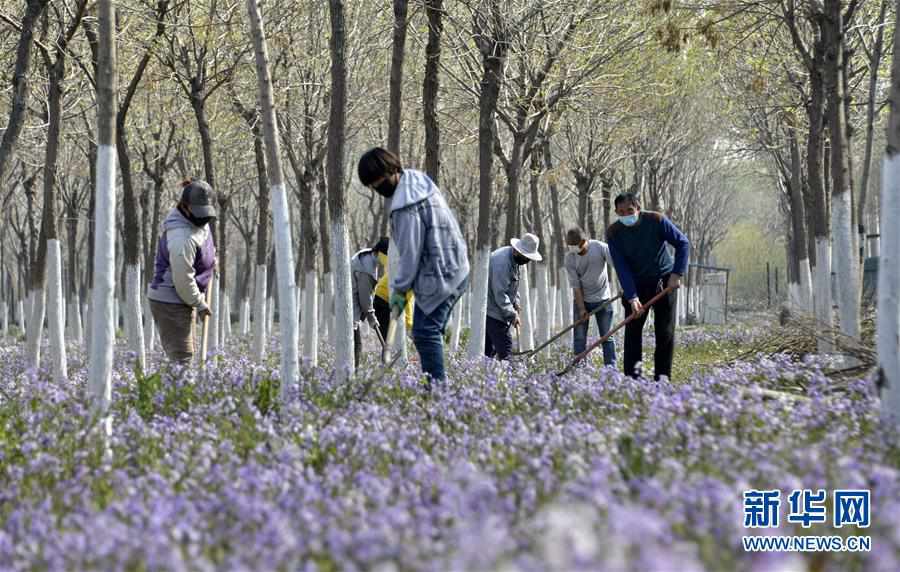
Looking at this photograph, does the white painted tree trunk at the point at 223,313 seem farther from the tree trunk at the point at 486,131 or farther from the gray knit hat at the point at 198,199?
the gray knit hat at the point at 198,199

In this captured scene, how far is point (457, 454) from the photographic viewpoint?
4.84 meters

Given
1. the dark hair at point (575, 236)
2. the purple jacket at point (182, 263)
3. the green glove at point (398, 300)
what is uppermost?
the dark hair at point (575, 236)

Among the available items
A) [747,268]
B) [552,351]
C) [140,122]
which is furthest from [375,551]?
[747,268]

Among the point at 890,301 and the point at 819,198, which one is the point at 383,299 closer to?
the point at 819,198

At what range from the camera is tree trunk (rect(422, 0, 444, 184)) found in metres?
11.0

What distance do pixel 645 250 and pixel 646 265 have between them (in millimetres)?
147

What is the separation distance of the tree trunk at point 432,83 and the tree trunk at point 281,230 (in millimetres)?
3744

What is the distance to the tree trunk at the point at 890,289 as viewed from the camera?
5.18 metres

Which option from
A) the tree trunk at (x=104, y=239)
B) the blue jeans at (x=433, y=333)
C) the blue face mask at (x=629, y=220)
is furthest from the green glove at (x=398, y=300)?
the blue face mask at (x=629, y=220)

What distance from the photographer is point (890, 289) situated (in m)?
5.26

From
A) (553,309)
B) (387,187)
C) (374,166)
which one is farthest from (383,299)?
(553,309)

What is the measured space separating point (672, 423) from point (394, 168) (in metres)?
2.91

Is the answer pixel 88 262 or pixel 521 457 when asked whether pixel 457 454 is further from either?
pixel 88 262

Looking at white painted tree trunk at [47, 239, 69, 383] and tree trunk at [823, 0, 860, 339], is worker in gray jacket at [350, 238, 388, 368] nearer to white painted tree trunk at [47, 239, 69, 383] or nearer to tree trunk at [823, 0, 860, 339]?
white painted tree trunk at [47, 239, 69, 383]
